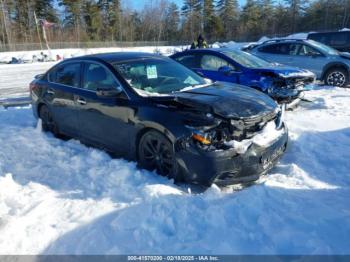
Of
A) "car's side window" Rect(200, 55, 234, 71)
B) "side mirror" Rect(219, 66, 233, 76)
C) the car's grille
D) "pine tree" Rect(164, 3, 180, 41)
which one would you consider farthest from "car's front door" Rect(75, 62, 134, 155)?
"pine tree" Rect(164, 3, 180, 41)

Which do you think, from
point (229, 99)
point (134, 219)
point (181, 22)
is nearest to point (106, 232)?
point (134, 219)

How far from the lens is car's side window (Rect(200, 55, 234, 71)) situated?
7.81 meters

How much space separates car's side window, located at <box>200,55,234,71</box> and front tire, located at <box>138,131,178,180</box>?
4.22 meters

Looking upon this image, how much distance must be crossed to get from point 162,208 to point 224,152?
36.2 inches

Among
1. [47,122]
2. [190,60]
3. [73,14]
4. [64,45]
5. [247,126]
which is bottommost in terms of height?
[47,122]

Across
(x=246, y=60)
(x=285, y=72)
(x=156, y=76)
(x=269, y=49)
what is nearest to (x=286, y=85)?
(x=285, y=72)

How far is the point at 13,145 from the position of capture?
557 cm

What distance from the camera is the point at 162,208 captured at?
338 centimetres

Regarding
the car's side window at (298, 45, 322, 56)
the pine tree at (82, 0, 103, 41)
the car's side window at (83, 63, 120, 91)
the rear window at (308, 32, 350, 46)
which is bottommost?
the car's side window at (83, 63, 120, 91)

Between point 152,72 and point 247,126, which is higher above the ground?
point 152,72

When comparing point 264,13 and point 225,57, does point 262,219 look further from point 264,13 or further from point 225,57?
point 264,13

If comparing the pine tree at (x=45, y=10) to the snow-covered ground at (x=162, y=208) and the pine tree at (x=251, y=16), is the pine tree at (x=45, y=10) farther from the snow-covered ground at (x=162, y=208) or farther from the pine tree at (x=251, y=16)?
the snow-covered ground at (x=162, y=208)

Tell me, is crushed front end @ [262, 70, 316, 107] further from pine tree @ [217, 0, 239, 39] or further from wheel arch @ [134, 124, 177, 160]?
pine tree @ [217, 0, 239, 39]

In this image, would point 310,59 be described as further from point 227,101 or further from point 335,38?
point 227,101
